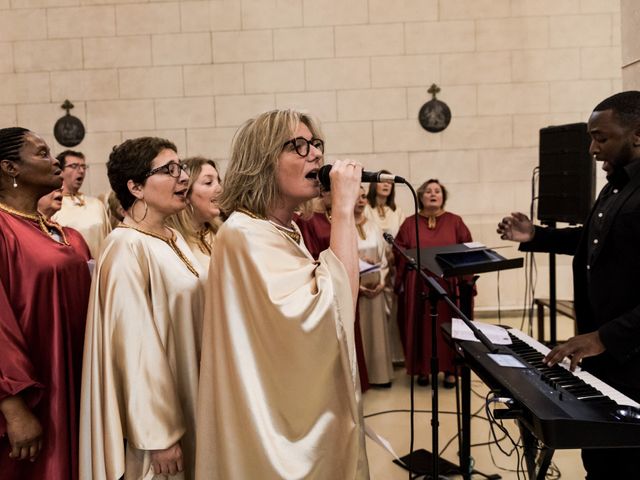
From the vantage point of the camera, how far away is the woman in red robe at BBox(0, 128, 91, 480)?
2041 mm

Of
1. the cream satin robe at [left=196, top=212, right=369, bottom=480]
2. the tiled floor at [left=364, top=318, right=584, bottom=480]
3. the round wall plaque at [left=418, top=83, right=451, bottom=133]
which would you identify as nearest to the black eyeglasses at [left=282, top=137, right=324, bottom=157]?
the cream satin robe at [left=196, top=212, right=369, bottom=480]

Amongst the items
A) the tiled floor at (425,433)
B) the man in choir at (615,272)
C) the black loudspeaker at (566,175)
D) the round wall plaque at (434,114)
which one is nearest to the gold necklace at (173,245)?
the man in choir at (615,272)

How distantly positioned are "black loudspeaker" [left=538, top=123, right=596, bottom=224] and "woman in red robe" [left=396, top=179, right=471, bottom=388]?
1.28m

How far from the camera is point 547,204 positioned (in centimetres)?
459

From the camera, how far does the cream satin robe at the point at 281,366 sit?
1.69 meters

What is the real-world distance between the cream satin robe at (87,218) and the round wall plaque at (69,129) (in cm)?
239

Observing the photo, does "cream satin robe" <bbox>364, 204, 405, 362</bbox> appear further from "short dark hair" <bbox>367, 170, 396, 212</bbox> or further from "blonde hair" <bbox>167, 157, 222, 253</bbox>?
"blonde hair" <bbox>167, 157, 222, 253</bbox>

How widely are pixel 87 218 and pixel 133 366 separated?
13.2ft

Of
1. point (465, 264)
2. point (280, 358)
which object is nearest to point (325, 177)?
point (280, 358)

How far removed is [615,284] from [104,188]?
22.9ft

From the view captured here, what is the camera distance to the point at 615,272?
2.35 meters

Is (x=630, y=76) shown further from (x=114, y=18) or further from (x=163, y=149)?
(x=114, y=18)

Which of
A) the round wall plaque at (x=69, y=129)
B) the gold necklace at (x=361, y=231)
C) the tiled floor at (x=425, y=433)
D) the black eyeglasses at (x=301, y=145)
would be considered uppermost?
the round wall plaque at (x=69, y=129)

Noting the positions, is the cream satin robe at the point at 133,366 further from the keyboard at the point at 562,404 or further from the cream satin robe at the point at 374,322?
the cream satin robe at the point at 374,322
